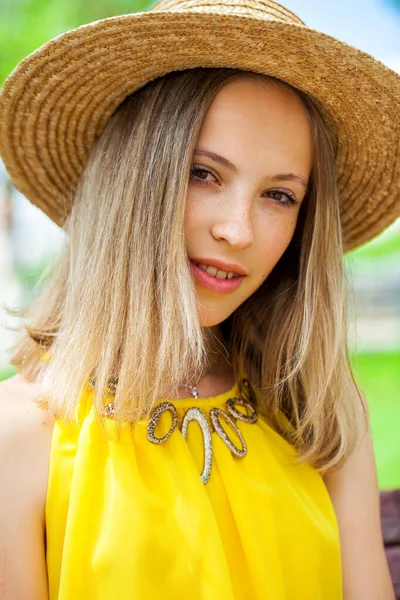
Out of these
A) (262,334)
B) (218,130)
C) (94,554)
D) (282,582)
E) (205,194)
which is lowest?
(282,582)

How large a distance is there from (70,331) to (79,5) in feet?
15.3

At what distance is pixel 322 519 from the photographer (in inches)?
61.1

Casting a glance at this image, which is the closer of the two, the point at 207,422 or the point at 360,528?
the point at 207,422

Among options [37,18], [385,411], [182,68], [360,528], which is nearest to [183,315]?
[182,68]

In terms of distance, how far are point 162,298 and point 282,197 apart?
39cm

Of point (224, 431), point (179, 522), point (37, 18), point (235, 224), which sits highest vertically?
point (37, 18)

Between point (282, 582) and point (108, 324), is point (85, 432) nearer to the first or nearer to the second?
point (108, 324)

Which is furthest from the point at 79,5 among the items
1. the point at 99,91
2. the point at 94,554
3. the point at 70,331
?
the point at 94,554

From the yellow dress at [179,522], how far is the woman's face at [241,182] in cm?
33

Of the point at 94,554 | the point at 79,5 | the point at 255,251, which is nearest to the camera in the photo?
the point at 94,554

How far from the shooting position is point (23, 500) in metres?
1.24

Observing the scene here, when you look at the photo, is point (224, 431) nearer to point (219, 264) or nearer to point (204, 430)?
point (204, 430)

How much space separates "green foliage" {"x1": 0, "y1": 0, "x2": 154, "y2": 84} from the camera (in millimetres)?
5336

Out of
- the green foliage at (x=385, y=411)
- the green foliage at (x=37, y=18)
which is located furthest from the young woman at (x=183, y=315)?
the green foliage at (x=37, y=18)
